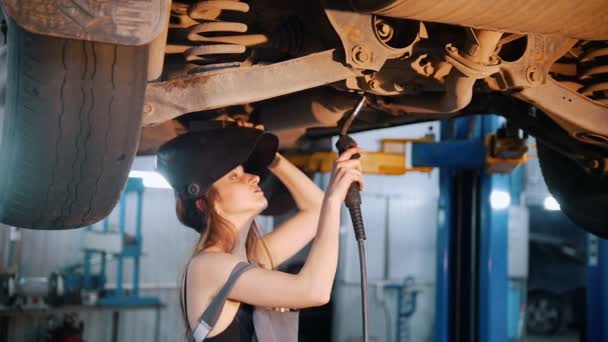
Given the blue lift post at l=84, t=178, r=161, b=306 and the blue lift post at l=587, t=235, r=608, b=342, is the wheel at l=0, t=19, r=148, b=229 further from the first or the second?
the blue lift post at l=84, t=178, r=161, b=306

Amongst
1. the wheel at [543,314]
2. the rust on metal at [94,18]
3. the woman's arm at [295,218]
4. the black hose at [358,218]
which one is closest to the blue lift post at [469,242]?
the woman's arm at [295,218]

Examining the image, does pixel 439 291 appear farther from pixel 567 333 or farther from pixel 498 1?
pixel 567 333

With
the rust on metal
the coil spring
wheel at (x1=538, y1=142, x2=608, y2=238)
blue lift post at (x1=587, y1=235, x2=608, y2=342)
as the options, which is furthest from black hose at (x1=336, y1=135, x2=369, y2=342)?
blue lift post at (x1=587, y1=235, x2=608, y2=342)

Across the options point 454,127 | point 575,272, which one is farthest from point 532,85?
point 575,272

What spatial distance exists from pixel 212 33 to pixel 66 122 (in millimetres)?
465

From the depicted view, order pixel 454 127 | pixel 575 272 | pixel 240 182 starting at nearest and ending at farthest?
1. pixel 240 182
2. pixel 454 127
3. pixel 575 272

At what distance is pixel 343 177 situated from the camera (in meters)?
1.53

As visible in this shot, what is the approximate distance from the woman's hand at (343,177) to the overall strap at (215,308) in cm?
24

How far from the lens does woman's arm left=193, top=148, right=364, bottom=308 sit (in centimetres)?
148

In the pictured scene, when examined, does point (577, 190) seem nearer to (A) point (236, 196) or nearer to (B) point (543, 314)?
(A) point (236, 196)

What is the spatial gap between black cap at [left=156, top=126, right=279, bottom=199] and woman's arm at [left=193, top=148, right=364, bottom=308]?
207 millimetres

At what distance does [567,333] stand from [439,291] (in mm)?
4624

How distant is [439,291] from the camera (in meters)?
3.34

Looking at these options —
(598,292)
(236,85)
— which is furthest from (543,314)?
(236,85)
